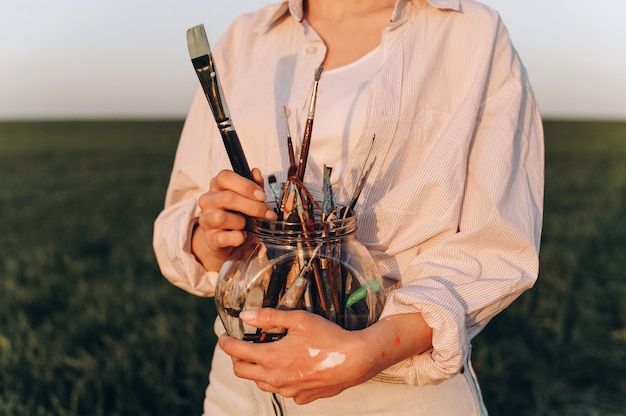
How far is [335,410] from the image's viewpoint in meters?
1.65

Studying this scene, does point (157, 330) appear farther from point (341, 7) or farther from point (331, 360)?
point (331, 360)

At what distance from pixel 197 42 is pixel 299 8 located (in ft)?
1.88

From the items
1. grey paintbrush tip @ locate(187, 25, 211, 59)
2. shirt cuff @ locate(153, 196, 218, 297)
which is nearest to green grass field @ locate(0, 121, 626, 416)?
shirt cuff @ locate(153, 196, 218, 297)

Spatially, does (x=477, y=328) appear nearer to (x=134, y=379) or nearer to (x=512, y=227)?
(x=512, y=227)

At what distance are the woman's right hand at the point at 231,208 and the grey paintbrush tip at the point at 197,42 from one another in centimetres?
23

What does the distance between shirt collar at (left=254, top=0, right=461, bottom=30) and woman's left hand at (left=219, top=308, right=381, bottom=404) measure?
2.62 ft

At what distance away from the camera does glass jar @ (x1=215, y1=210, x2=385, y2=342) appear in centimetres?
138

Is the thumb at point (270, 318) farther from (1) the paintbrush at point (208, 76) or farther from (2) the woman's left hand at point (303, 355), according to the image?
(1) the paintbrush at point (208, 76)

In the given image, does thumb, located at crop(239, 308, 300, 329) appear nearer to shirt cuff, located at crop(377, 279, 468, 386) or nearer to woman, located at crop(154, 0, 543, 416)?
woman, located at crop(154, 0, 543, 416)

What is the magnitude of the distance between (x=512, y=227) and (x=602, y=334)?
374cm

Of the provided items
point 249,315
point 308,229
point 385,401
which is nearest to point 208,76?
point 308,229

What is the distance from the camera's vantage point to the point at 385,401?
1.63 meters

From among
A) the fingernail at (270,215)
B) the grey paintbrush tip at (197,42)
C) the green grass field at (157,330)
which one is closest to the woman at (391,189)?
the fingernail at (270,215)

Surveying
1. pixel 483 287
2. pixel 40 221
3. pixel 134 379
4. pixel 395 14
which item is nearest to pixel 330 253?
pixel 483 287
